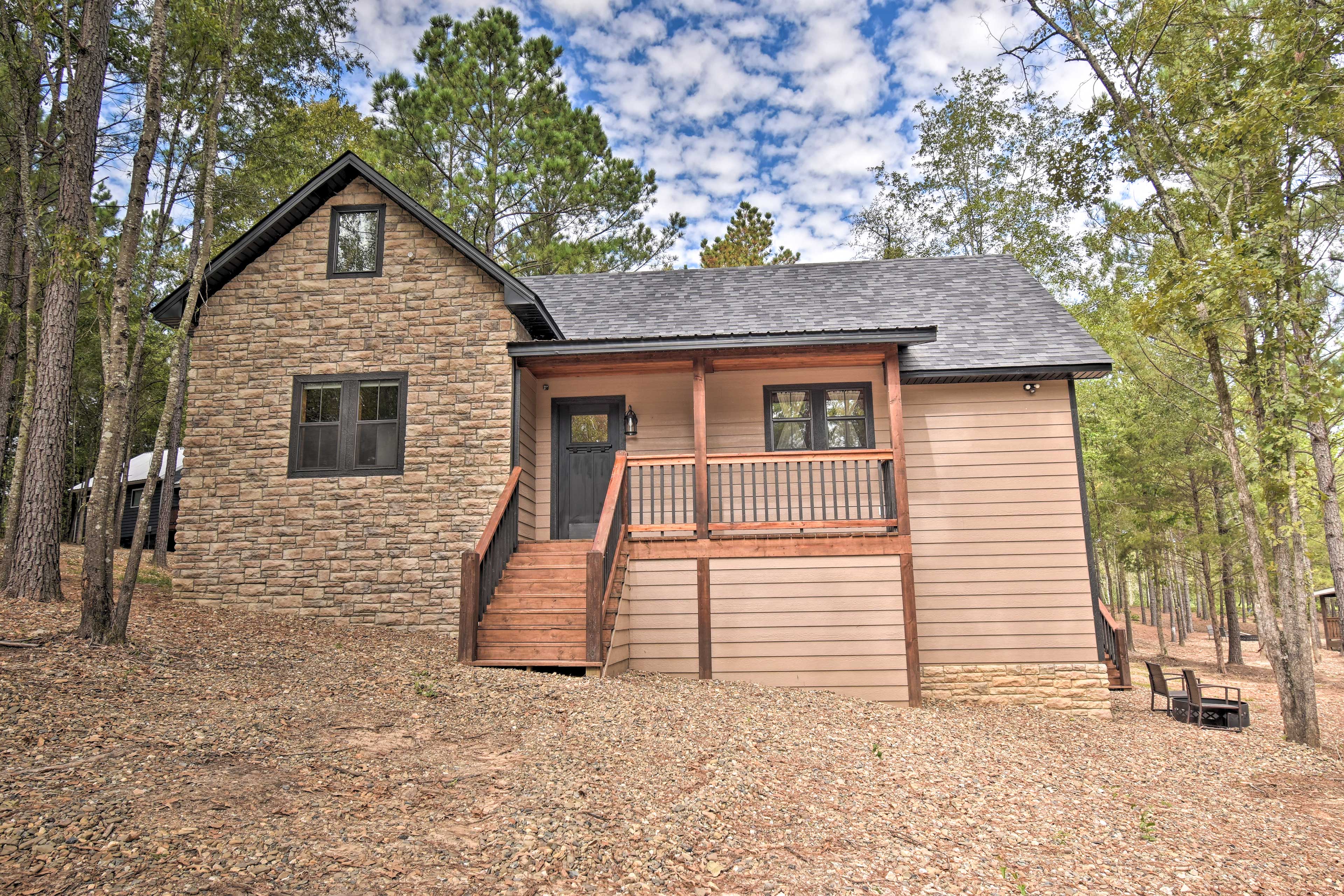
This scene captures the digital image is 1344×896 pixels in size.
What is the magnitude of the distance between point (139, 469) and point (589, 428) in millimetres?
22747

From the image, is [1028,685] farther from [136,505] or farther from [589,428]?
[136,505]

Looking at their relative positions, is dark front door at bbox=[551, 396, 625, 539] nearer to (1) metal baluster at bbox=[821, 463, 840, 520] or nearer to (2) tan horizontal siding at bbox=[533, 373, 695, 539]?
(2) tan horizontal siding at bbox=[533, 373, 695, 539]

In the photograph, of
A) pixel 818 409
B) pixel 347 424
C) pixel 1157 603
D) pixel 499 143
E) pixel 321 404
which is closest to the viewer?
pixel 347 424

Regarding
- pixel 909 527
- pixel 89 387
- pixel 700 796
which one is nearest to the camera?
pixel 700 796

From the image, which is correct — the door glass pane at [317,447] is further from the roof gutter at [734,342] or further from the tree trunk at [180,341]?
the tree trunk at [180,341]

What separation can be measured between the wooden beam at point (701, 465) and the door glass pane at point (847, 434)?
1993mm

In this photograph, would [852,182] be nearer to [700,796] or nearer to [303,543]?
[303,543]

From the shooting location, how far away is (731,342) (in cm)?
889

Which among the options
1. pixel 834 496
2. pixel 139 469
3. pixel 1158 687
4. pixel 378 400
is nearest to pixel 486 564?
pixel 378 400

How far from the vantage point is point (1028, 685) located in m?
9.15

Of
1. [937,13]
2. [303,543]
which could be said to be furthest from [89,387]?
[937,13]

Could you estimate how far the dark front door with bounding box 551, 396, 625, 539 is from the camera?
10.3 m

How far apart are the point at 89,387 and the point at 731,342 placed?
2281 centimetres

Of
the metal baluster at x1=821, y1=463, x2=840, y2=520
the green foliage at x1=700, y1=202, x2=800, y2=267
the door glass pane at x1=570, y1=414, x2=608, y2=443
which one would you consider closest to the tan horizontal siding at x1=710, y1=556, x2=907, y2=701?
the metal baluster at x1=821, y1=463, x2=840, y2=520
